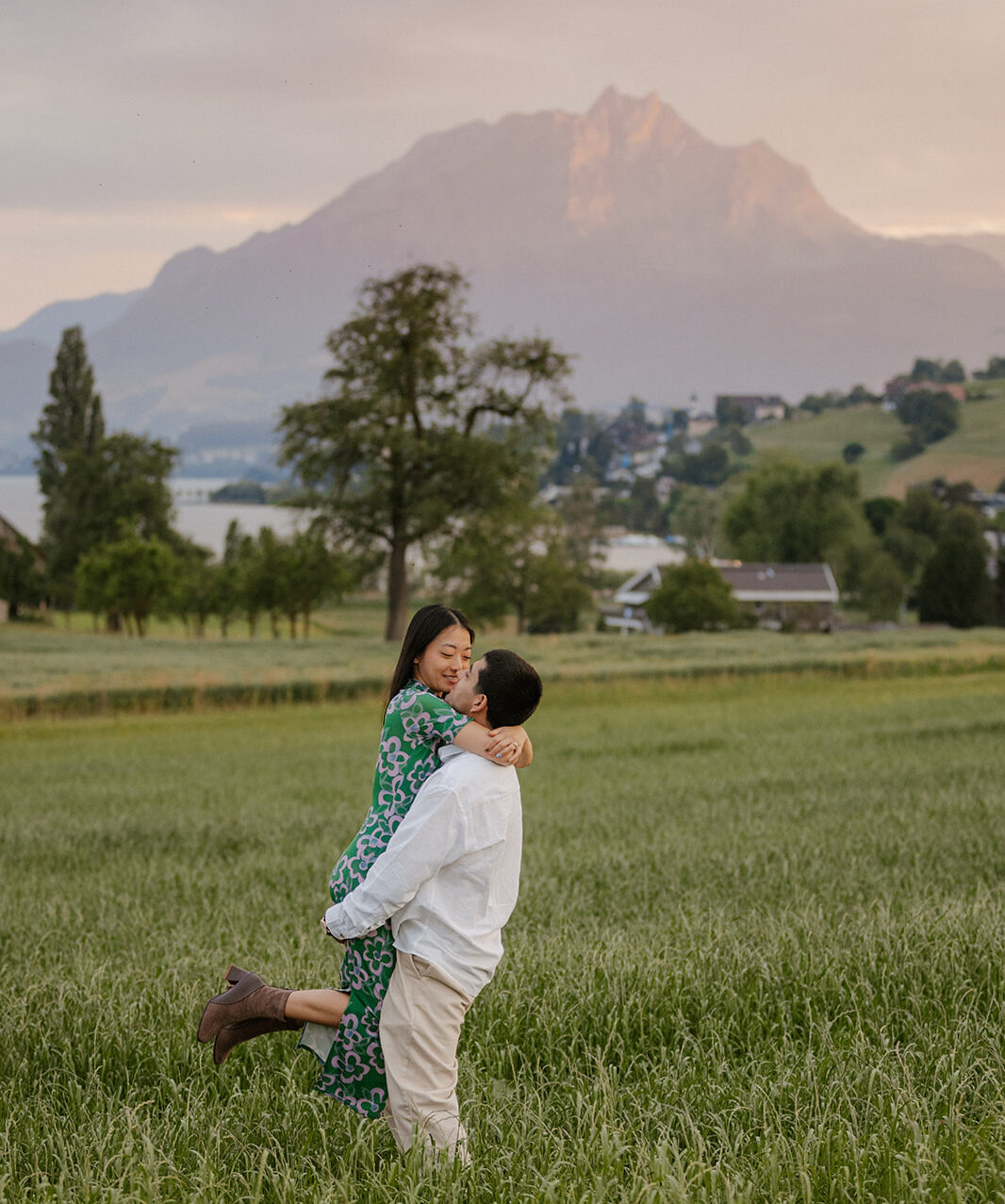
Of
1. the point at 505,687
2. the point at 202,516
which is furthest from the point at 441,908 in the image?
the point at 202,516

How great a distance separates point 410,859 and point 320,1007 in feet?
2.27

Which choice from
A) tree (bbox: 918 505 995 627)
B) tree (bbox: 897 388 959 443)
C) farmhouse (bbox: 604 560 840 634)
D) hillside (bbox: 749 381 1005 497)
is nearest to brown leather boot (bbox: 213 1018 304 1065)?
tree (bbox: 918 505 995 627)

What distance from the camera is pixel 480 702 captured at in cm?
304

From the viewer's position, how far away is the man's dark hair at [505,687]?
3025mm

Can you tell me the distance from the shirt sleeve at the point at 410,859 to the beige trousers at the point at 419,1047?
169mm

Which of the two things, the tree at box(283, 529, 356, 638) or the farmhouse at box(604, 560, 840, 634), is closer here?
the tree at box(283, 529, 356, 638)

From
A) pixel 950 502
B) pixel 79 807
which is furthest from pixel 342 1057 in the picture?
pixel 950 502

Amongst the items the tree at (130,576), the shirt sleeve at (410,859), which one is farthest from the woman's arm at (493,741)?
the tree at (130,576)

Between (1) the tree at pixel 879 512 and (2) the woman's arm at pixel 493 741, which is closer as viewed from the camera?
(2) the woman's arm at pixel 493 741

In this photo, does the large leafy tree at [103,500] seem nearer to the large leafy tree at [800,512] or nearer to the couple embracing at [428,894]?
the couple embracing at [428,894]

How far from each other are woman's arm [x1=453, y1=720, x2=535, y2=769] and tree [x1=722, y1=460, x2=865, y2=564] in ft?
313

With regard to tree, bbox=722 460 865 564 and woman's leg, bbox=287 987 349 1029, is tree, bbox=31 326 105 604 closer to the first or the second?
woman's leg, bbox=287 987 349 1029

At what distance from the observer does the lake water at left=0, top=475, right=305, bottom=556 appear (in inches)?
2432

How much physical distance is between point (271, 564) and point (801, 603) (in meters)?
42.4
